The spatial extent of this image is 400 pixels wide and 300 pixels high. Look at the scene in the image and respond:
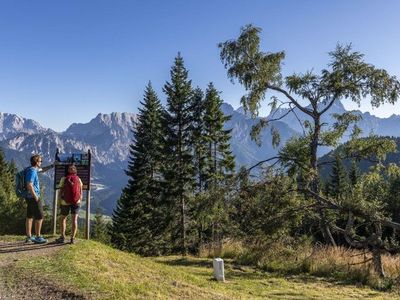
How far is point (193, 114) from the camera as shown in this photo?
38156 millimetres

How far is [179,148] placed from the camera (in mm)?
37781

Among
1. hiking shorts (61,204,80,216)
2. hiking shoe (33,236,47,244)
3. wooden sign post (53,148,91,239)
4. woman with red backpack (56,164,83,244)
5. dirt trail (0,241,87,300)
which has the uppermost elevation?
wooden sign post (53,148,91,239)

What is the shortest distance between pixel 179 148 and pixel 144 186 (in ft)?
25.7

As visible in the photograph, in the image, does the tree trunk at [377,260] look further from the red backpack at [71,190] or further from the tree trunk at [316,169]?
the red backpack at [71,190]

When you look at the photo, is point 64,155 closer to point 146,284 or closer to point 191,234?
point 146,284

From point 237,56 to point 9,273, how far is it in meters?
11.9

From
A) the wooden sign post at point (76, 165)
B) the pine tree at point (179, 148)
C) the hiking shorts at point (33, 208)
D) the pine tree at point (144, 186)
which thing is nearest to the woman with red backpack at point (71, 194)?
the hiking shorts at point (33, 208)

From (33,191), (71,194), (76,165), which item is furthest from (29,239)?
(76,165)

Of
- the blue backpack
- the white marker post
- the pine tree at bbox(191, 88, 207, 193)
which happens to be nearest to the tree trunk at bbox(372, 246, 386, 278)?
the white marker post

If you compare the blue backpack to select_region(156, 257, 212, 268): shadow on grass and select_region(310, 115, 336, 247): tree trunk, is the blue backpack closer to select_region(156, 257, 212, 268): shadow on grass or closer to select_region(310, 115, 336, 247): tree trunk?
select_region(156, 257, 212, 268): shadow on grass

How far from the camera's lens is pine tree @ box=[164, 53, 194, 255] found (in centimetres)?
3753

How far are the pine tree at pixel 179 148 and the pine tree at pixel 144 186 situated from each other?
138 inches

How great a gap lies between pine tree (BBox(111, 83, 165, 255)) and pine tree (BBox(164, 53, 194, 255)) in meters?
3.50

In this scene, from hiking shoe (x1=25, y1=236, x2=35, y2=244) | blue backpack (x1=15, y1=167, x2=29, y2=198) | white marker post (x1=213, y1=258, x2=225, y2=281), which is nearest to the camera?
blue backpack (x1=15, y1=167, x2=29, y2=198)
